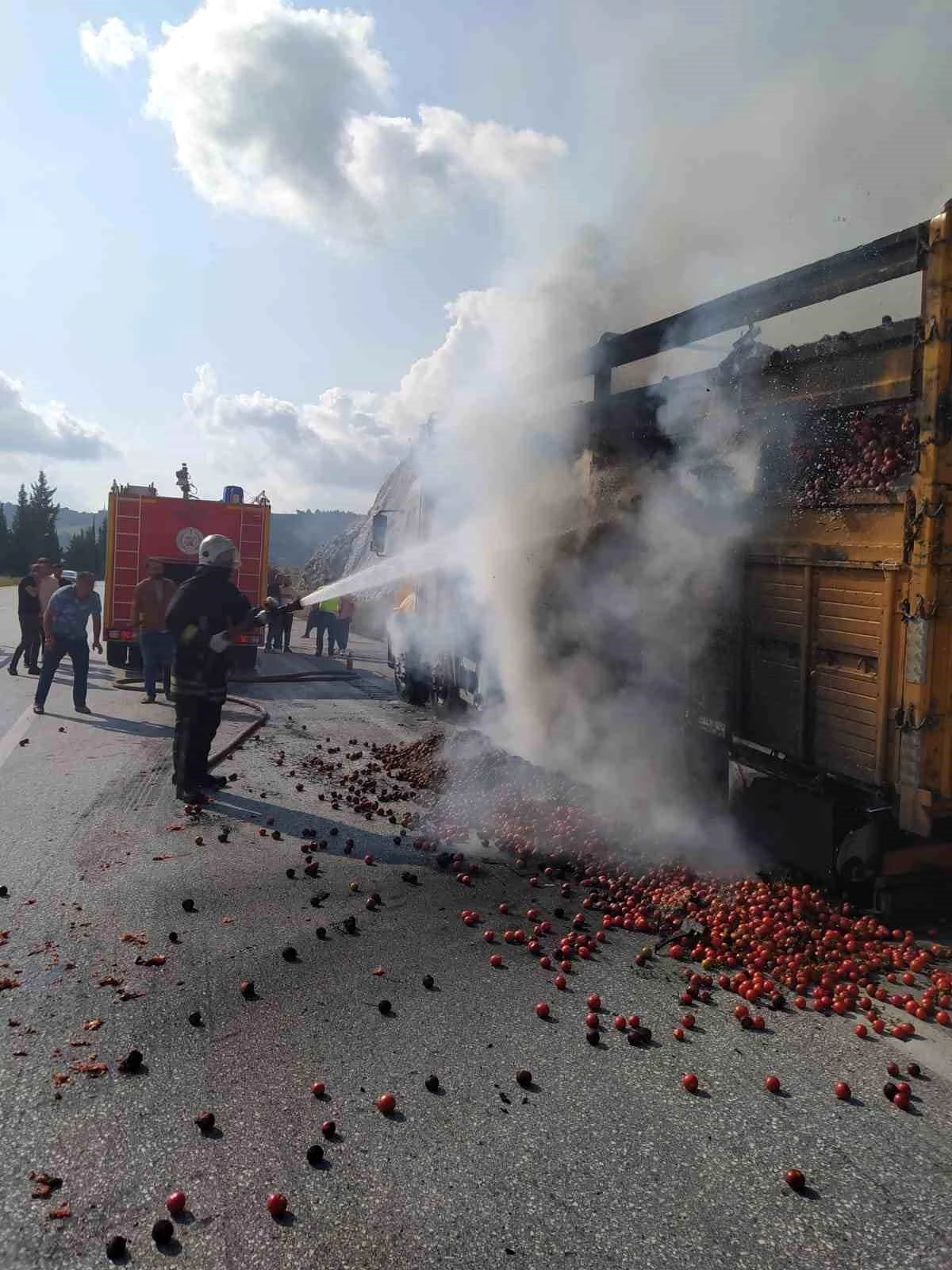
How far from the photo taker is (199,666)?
7266 millimetres

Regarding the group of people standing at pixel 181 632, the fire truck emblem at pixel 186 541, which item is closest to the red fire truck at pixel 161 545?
the fire truck emblem at pixel 186 541

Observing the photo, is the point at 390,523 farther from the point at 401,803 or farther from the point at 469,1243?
the point at 469,1243

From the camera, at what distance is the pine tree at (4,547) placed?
78.1 m

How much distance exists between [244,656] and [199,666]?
8761mm

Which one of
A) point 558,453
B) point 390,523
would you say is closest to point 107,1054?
point 558,453

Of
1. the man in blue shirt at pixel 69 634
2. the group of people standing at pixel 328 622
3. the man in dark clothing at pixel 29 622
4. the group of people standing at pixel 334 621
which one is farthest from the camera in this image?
the group of people standing at pixel 334 621

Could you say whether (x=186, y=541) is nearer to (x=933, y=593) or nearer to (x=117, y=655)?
(x=117, y=655)

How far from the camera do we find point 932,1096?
3234mm

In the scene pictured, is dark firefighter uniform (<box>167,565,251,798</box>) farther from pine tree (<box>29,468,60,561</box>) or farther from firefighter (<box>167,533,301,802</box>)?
pine tree (<box>29,468,60,561</box>)

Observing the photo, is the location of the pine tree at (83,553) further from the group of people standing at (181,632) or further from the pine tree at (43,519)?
the group of people standing at (181,632)

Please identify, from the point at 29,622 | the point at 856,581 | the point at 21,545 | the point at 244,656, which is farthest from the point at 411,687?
the point at 21,545

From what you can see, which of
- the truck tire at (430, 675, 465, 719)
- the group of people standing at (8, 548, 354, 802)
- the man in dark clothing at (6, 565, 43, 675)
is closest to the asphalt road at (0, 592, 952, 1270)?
the group of people standing at (8, 548, 354, 802)

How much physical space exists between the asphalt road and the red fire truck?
35.9 feet

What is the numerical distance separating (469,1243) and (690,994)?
72.0 inches
